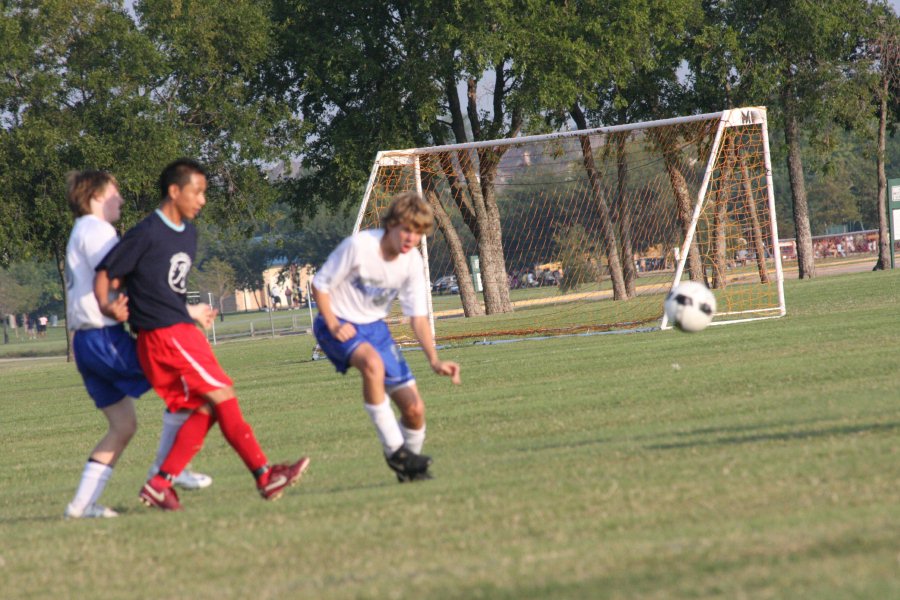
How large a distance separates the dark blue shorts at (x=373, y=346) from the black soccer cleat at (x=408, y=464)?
1.36ft

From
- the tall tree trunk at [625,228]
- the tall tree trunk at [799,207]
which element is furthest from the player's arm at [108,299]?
the tall tree trunk at [799,207]

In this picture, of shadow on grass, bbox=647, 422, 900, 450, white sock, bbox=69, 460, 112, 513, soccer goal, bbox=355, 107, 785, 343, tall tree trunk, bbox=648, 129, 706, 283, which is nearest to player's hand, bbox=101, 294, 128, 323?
white sock, bbox=69, 460, 112, 513

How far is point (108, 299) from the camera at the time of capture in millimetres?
6684

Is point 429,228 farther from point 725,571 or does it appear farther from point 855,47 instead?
point 855,47

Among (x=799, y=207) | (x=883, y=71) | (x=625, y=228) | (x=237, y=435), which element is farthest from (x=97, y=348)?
(x=883, y=71)

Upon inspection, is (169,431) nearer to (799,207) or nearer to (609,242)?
(609,242)

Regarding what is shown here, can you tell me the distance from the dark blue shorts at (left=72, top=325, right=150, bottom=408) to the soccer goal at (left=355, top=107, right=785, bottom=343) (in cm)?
1431

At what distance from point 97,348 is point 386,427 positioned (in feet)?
5.50

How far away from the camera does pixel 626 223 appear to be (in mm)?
33469

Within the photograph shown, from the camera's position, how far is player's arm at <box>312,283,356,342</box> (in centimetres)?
686

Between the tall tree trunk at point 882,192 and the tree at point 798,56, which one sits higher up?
the tree at point 798,56

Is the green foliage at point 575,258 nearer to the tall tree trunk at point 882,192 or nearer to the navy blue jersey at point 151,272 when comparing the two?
the tall tree trunk at point 882,192

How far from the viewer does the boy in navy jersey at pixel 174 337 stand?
6.71 meters

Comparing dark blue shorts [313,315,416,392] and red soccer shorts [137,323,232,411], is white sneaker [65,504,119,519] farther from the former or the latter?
dark blue shorts [313,315,416,392]
